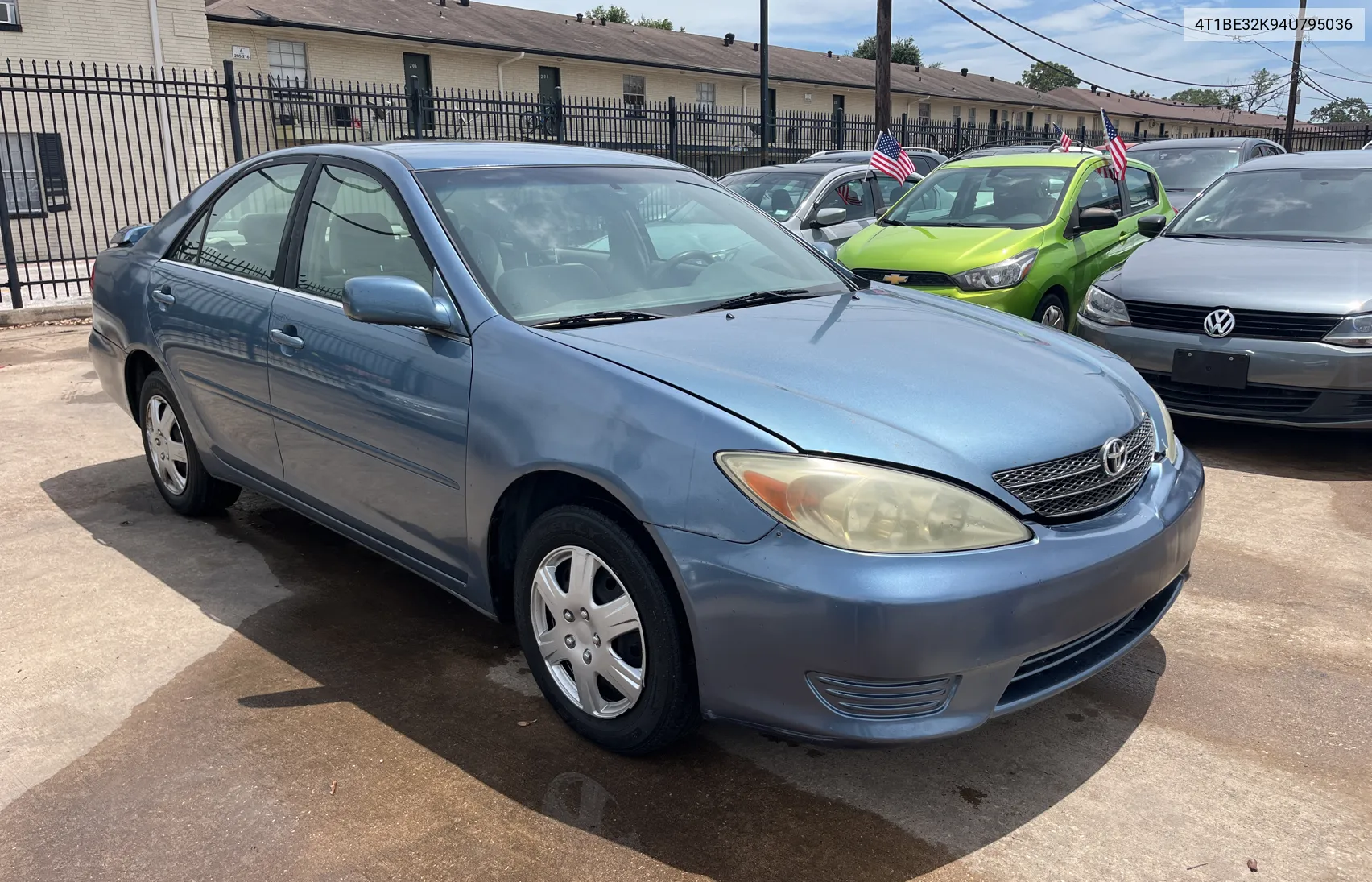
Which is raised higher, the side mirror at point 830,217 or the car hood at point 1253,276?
the side mirror at point 830,217

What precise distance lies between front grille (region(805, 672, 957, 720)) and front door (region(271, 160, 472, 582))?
48.7 inches

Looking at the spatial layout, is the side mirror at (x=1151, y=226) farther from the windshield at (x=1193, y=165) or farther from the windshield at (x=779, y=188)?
the windshield at (x=1193, y=165)

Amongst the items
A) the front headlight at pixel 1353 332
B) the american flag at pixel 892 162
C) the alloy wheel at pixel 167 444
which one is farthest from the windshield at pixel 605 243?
the american flag at pixel 892 162

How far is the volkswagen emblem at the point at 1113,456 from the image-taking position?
2.67 m

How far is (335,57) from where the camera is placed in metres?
25.3

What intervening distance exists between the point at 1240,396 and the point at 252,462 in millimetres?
4798

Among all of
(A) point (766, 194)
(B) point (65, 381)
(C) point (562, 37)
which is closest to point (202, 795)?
(B) point (65, 381)

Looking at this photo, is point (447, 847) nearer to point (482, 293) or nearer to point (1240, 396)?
point (482, 293)

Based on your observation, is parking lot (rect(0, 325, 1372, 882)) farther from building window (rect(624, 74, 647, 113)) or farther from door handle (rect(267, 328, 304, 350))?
building window (rect(624, 74, 647, 113))

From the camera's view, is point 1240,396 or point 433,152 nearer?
point 433,152

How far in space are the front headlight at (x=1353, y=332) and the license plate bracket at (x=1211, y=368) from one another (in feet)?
1.31

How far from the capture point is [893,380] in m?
2.71

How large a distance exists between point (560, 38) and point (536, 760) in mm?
30226

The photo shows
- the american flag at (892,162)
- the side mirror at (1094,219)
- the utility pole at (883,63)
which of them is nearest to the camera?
the side mirror at (1094,219)
